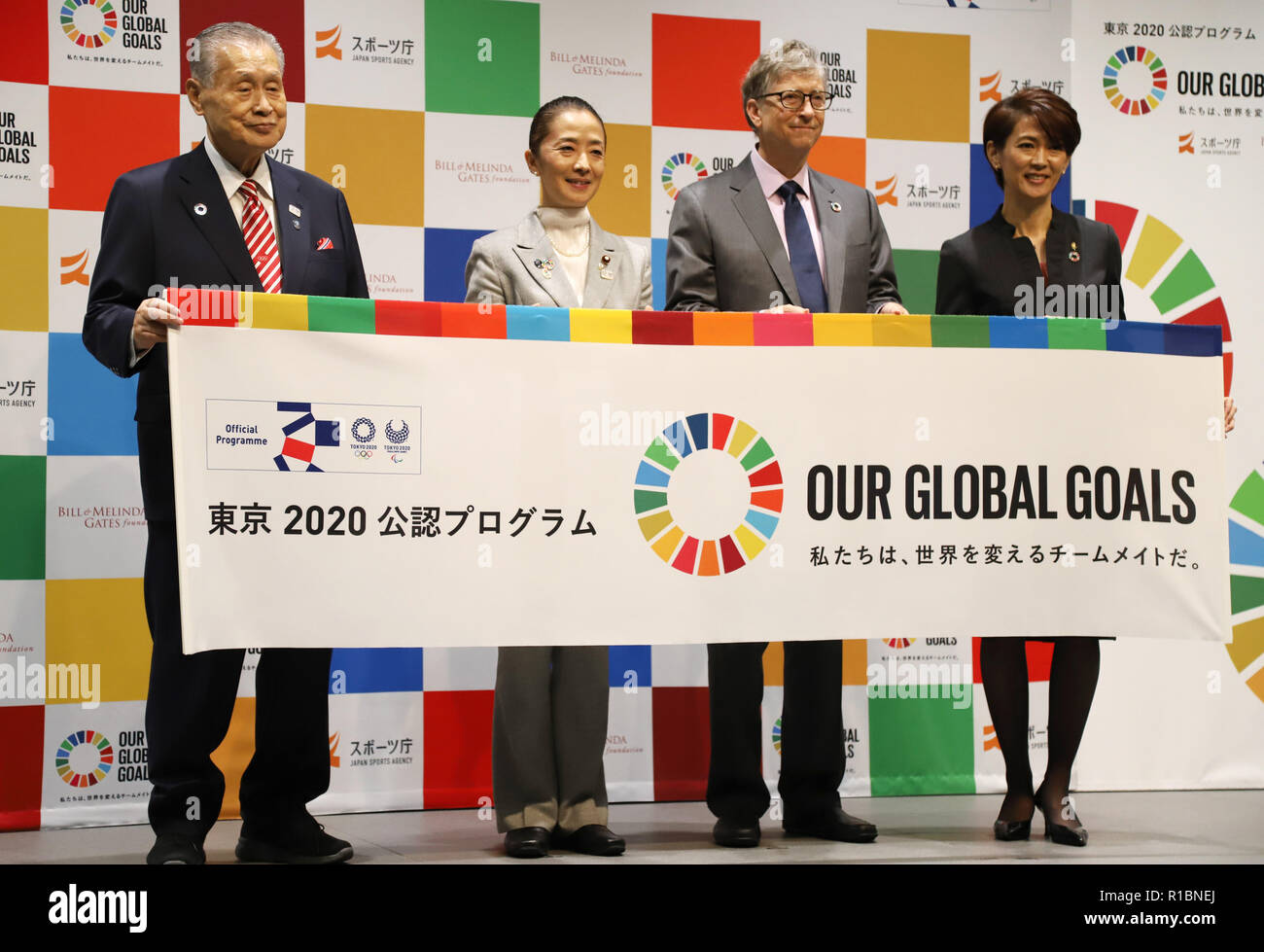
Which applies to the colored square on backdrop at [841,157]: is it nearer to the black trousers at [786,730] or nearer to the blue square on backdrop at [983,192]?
the blue square on backdrop at [983,192]

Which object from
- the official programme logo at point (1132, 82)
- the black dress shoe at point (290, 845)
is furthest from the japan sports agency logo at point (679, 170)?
the black dress shoe at point (290, 845)

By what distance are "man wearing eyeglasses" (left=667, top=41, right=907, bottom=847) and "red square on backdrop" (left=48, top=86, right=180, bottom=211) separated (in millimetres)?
1773

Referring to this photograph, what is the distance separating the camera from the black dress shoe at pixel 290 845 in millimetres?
2889

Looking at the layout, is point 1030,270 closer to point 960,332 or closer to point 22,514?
point 960,332

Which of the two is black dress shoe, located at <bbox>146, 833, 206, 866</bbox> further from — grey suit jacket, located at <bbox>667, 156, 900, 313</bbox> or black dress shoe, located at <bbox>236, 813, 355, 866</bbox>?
grey suit jacket, located at <bbox>667, 156, 900, 313</bbox>

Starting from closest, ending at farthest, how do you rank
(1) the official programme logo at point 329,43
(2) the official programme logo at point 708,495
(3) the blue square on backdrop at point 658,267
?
1. (2) the official programme logo at point 708,495
2. (1) the official programme logo at point 329,43
3. (3) the blue square on backdrop at point 658,267

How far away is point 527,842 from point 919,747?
5.89ft

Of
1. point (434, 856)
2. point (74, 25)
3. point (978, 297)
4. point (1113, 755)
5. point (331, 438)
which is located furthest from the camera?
point (1113, 755)

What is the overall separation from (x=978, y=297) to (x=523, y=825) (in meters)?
1.81

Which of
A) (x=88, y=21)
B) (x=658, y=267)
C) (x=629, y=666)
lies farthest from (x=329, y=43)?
(x=629, y=666)

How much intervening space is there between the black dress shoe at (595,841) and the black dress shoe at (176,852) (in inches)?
34.0

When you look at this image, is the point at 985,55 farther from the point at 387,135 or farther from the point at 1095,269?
the point at 387,135

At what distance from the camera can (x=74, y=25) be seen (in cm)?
385

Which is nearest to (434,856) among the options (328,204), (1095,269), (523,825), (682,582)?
(523,825)
